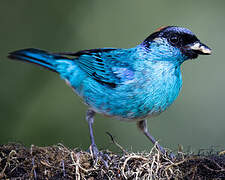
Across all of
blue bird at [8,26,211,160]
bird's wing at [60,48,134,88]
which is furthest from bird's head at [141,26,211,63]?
bird's wing at [60,48,134,88]

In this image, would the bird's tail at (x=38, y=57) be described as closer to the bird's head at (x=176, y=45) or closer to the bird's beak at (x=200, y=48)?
the bird's head at (x=176, y=45)

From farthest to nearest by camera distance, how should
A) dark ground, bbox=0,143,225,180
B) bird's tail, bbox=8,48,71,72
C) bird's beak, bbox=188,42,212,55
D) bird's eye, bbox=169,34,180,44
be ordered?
bird's tail, bbox=8,48,71,72 → bird's eye, bbox=169,34,180,44 → bird's beak, bbox=188,42,212,55 → dark ground, bbox=0,143,225,180

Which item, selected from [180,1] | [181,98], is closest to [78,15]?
[180,1]

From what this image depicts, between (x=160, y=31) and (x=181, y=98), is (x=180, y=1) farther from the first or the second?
(x=160, y=31)

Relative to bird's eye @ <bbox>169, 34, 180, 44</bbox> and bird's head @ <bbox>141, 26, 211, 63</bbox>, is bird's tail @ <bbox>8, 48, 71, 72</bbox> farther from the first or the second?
bird's eye @ <bbox>169, 34, 180, 44</bbox>

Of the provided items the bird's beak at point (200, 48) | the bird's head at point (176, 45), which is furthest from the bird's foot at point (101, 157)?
the bird's beak at point (200, 48)

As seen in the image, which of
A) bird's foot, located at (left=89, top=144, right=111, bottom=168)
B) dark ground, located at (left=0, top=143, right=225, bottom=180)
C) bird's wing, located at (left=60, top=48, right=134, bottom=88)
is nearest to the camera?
dark ground, located at (left=0, top=143, right=225, bottom=180)
